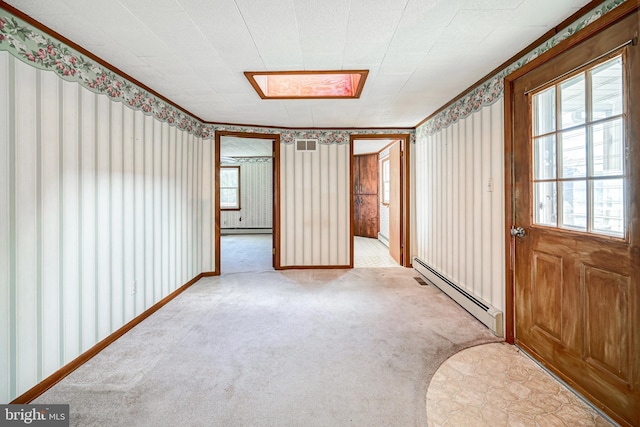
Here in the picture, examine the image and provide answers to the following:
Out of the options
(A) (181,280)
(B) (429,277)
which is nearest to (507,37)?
(B) (429,277)

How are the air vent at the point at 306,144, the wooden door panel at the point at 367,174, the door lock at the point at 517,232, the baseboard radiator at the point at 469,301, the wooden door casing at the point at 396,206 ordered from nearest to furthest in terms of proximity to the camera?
the door lock at the point at 517,232
the baseboard radiator at the point at 469,301
the air vent at the point at 306,144
the wooden door casing at the point at 396,206
the wooden door panel at the point at 367,174

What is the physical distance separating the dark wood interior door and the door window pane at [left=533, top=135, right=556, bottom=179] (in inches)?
226

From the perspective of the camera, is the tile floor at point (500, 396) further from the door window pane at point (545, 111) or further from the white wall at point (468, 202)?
the door window pane at point (545, 111)

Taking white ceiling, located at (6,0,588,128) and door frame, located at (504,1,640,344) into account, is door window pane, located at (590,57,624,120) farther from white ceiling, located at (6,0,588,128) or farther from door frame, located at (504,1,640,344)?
door frame, located at (504,1,640,344)

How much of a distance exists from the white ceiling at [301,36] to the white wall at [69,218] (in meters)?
0.44

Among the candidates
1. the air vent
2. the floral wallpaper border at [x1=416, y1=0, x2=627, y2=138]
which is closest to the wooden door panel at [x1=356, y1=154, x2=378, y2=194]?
the floral wallpaper border at [x1=416, y1=0, x2=627, y2=138]

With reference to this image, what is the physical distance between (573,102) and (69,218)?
3.38 metres

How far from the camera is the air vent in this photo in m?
4.59

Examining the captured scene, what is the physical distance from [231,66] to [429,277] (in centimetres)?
350

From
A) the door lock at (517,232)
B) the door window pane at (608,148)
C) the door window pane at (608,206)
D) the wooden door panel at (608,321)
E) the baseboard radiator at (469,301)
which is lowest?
the baseboard radiator at (469,301)

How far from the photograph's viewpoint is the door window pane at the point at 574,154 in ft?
5.64

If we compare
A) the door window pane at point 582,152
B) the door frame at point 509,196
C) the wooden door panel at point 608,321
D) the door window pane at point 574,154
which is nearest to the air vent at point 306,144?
the door frame at point 509,196

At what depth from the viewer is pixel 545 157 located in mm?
2008

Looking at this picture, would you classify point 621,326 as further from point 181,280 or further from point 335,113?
point 181,280
